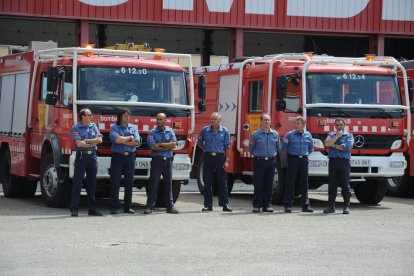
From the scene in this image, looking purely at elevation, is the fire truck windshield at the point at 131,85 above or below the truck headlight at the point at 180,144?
above

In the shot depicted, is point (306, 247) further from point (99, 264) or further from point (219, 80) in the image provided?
point (219, 80)

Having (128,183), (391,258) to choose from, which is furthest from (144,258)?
(128,183)

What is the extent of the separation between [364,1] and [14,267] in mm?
22034

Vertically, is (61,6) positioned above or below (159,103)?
above

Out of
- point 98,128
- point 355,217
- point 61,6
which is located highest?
point 61,6

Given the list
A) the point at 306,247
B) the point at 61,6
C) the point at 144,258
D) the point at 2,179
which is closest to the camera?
the point at 144,258

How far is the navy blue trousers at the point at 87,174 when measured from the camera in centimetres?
1623

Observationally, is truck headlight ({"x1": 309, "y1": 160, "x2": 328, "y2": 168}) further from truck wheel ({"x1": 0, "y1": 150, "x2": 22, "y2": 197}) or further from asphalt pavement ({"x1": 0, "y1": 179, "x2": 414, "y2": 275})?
truck wheel ({"x1": 0, "y1": 150, "x2": 22, "y2": 197})

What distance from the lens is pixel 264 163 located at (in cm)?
1750

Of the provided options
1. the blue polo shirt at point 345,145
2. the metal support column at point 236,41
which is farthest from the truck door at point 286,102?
the metal support column at point 236,41

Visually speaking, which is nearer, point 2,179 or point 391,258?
point 391,258

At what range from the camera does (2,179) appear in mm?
20688

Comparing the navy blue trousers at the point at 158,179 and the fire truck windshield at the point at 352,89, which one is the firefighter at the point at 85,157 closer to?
the navy blue trousers at the point at 158,179

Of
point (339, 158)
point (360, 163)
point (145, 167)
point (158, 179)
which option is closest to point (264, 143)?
point (339, 158)
